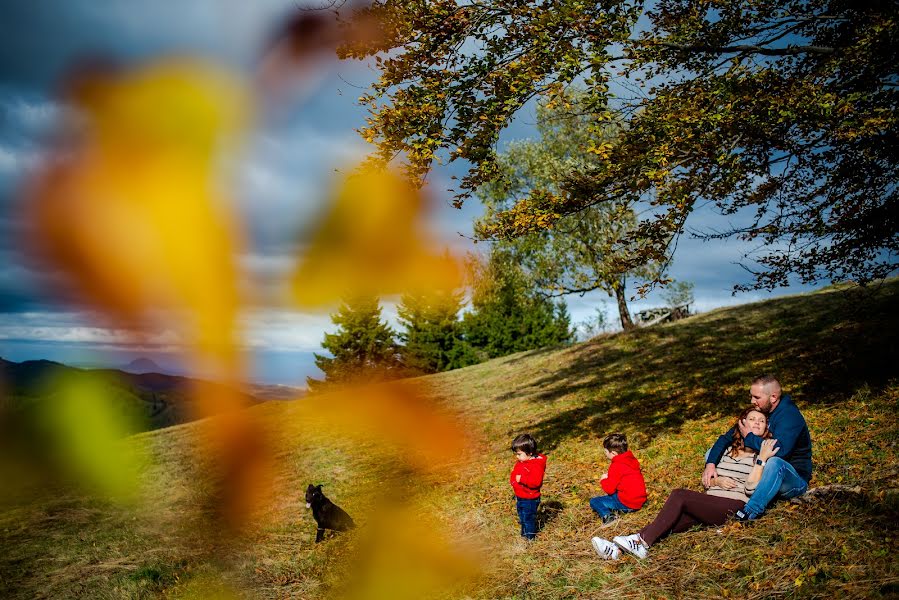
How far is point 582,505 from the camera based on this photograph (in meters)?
7.25

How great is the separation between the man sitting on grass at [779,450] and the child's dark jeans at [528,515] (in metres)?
2.10

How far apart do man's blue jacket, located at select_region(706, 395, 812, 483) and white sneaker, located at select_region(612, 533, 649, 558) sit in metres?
1.62

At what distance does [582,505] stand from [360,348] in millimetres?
35189

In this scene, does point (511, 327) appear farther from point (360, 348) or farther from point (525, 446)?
point (525, 446)

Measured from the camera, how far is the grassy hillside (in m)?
4.72

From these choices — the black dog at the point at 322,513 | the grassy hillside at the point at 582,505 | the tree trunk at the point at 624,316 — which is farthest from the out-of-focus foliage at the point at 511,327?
the black dog at the point at 322,513

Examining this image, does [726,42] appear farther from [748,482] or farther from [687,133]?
[748,482]

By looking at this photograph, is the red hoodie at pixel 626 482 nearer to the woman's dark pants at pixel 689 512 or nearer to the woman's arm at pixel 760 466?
the woman's dark pants at pixel 689 512

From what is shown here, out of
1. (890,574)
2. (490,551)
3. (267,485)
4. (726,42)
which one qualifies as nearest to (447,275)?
(267,485)

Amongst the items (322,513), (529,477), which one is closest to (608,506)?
(529,477)

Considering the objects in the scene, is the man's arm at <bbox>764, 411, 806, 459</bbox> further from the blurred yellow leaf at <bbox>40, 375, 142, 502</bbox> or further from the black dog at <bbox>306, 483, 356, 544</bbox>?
the blurred yellow leaf at <bbox>40, 375, 142, 502</bbox>

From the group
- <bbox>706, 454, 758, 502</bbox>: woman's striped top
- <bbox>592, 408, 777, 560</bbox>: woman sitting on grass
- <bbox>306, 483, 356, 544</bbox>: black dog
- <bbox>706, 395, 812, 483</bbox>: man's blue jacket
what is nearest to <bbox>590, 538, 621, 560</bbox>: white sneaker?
<bbox>592, 408, 777, 560</bbox>: woman sitting on grass

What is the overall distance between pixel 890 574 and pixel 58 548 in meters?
12.2

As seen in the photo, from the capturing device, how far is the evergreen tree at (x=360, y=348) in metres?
40.5
